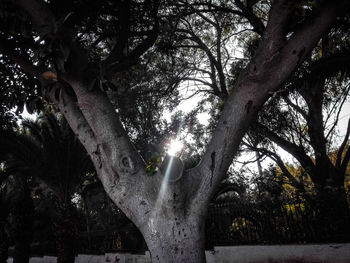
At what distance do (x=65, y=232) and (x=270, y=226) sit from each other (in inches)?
269

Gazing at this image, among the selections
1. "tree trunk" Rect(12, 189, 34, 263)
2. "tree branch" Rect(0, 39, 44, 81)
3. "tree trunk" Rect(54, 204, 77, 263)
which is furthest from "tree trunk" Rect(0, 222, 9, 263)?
"tree branch" Rect(0, 39, 44, 81)

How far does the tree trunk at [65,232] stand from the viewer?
27.9ft

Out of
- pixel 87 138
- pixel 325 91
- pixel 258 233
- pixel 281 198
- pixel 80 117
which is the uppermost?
pixel 325 91

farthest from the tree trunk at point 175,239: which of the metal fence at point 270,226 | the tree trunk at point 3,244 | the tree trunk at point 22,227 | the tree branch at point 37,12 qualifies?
the tree trunk at point 3,244

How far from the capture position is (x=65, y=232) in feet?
28.6

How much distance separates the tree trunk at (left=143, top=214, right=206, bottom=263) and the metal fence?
5142 mm

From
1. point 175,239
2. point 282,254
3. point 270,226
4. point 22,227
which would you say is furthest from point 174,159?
point 22,227

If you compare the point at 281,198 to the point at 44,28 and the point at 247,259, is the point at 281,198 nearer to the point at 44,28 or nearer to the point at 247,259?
the point at 247,259

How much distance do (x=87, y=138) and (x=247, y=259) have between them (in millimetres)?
6064

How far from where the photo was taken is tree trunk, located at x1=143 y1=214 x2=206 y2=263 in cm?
238

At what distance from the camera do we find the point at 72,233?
884 centimetres

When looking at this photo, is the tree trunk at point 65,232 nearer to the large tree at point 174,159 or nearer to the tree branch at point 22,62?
the tree branch at point 22,62

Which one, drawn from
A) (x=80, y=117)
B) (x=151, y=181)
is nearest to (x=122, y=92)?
(x=80, y=117)

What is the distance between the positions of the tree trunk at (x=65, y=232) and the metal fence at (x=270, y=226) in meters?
4.79
